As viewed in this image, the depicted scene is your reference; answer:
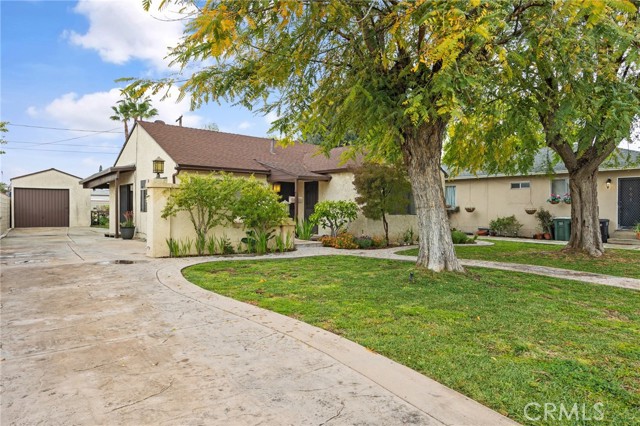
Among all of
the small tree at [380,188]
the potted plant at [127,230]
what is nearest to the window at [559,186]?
the small tree at [380,188]

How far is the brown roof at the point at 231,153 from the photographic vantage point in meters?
14.1

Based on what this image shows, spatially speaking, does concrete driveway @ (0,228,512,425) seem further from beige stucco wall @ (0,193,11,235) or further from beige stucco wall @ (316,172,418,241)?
beige stucco wall @ (0,193,11,235)

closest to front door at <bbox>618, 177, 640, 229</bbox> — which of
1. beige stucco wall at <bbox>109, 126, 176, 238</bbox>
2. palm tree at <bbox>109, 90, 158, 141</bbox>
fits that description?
beige stucco wall at <bbox>109, 126, 176, 238</bbox>

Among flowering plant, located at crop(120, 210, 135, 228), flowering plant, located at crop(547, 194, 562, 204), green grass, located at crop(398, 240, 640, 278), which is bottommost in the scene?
green grass, located at crop(398, 240, 640, 278)

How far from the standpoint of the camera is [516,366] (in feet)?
10.6

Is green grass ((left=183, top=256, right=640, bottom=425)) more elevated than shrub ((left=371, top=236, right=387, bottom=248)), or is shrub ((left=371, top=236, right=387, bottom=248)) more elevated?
shrub ((left=371, top=236, right=387, bottom=248))

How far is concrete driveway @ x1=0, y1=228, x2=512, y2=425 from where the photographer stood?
2461 millimetres

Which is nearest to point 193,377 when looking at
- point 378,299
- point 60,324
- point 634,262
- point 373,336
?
point 373,336

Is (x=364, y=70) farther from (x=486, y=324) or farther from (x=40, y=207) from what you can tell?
(x=40, y=207)

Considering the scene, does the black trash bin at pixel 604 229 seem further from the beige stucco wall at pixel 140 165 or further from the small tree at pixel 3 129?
the small tree at pixel 3 129

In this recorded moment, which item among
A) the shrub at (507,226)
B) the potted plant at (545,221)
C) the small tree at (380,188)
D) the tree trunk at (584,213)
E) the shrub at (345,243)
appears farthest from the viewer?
the shrub at (507,226)

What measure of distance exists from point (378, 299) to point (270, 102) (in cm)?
507

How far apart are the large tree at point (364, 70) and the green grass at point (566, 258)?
3737mm

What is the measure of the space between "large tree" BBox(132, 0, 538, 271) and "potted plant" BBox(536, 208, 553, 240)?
39.5 ft
